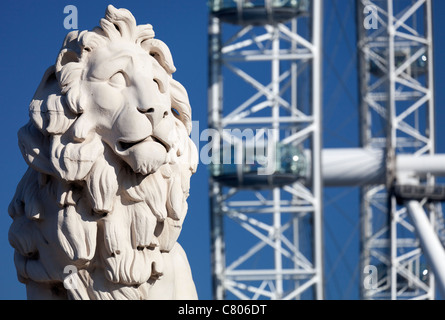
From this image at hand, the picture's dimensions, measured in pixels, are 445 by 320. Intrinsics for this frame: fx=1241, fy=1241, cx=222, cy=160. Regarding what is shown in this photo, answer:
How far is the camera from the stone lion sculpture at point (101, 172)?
353 cm

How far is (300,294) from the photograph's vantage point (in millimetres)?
17859

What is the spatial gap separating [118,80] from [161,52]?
0.23 m

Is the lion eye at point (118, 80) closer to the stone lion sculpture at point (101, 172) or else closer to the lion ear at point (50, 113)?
the stone lion sculpture at point (101, 172)

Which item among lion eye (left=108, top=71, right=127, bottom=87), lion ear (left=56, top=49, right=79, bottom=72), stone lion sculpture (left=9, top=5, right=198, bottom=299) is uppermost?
lion ear (left=56, top=49, right=79, bottom=72)

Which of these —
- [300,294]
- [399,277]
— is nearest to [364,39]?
[399,277]

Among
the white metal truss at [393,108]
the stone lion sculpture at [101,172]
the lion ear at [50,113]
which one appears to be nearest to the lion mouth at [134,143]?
the stone lion sculpture at [101,172]

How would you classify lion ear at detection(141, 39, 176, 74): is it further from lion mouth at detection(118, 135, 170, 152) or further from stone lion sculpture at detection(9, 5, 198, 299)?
lion mouth at detection(118, 135, 170, 152)

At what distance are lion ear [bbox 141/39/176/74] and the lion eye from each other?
20cm

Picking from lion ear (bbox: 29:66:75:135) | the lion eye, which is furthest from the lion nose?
lion ear (bbox: 29:66:75:135)

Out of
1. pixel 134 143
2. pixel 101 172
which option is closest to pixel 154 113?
pixel 134 143

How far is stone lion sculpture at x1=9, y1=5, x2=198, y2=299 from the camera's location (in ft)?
11.6

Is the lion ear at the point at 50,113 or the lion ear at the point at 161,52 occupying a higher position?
the lion ear at the point at 161,52
